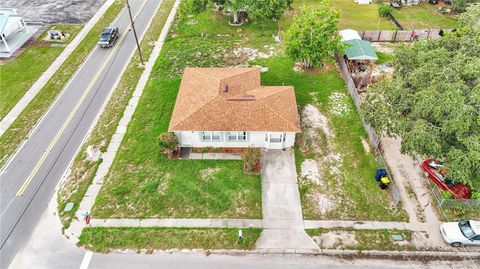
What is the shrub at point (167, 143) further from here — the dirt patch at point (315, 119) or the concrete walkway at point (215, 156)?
the dirt patch at point (315, 119)

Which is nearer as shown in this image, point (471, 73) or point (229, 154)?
point (471, 73)

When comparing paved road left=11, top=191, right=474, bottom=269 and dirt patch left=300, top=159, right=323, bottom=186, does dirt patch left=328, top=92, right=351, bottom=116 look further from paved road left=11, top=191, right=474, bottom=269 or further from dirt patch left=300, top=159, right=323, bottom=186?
paved road left=11, top=191, right=474, bottom=269

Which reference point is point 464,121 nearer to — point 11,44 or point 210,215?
point 210,215

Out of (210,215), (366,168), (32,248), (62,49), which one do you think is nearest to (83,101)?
(62,49)

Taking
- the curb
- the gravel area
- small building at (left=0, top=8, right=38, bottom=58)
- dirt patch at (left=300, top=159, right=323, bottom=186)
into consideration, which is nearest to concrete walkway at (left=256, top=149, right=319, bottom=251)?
the curb

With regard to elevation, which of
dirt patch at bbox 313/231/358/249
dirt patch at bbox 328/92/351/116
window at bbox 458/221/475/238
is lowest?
dirt patch at bbox 313/231/358/249

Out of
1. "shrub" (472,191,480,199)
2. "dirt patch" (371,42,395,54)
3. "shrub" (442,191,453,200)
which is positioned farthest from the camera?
"dirt patch" (371,42,395,54)

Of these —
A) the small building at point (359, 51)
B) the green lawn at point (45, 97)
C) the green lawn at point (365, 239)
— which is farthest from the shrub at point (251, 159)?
the green lawn at point (45, 97)
